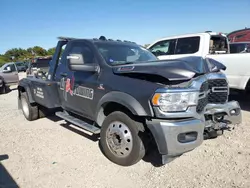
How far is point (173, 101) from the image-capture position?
2781 mm

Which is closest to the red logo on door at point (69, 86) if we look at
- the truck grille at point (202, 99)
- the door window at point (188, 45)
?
the truck grille at point (202, 99)

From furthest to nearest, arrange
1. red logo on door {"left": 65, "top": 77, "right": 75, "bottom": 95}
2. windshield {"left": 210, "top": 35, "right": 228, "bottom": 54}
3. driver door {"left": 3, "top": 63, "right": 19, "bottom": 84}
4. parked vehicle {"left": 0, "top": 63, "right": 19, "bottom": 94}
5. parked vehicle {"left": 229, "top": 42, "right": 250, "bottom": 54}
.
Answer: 1. driver door {"left": 3, "top": 63, "right": 19, "bottom": 84}
2. parked vehicle {"left": 0, "top": 63, "right": 19, "bottom": 94}
3. parked vehicle {"left": 229, "top": 42, "right": 250, "bottom": 54}
4. windshield {"left": 210, "top": 35, "right": 228, "bottom": 54}
5. red logo on door {"left": 65, "top": 77, "right": 75, "bottom": 95}

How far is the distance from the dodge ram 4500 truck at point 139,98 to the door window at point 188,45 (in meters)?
2.79

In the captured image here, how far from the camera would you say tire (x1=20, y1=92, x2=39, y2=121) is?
18.6ft

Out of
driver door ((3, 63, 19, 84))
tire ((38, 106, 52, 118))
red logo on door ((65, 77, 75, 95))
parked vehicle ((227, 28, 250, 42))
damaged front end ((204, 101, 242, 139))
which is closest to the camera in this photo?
damaged front end ((204, 101, 242, 139))

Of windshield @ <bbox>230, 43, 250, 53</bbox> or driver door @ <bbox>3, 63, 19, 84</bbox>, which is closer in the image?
windshield @ <bbox>230, 43, 250, 53</bbox>

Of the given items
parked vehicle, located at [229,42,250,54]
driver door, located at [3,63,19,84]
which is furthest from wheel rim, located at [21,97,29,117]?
parked vehicle, located at [229,42,250,54]

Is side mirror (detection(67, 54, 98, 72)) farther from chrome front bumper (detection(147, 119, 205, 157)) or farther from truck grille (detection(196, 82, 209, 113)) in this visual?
truck grille (detection(196, 82, 209, 113))

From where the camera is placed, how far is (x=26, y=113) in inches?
234

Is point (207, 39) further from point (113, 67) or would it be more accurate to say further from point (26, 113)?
point (26, 113)

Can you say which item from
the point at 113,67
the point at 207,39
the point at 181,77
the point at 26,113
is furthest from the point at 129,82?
the point at 207,39

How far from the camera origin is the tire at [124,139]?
3.10m

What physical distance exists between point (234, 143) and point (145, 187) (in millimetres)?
2091

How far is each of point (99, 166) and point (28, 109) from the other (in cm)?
322
